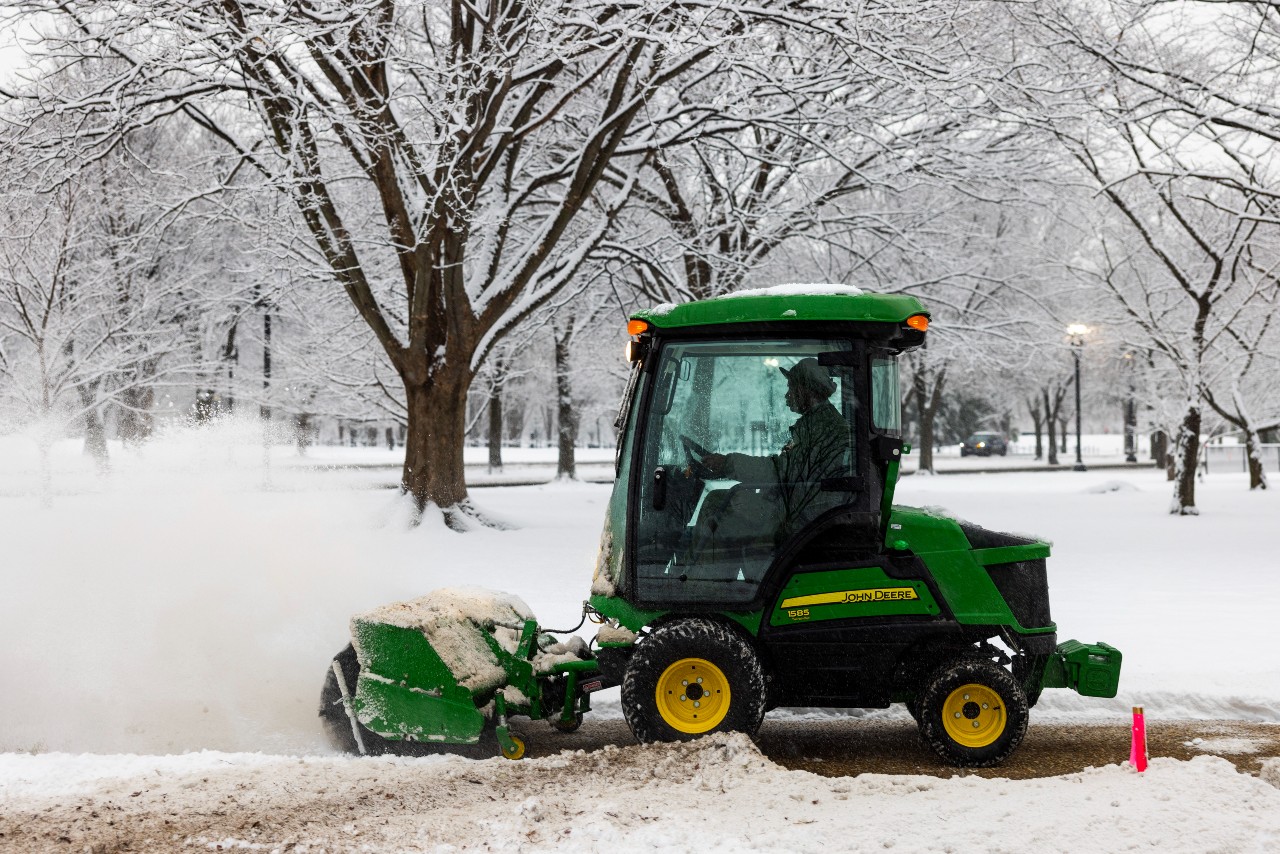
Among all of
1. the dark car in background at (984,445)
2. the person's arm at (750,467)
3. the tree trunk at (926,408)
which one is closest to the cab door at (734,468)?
the person's arm at (750,467)

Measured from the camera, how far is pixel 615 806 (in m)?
3.99

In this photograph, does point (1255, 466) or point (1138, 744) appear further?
point (1255, 466)

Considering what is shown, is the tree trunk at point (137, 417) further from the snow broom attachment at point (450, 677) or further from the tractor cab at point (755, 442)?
the tractor cab at point (755, 442)

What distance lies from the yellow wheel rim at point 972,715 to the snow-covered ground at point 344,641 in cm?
48

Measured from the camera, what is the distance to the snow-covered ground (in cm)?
379

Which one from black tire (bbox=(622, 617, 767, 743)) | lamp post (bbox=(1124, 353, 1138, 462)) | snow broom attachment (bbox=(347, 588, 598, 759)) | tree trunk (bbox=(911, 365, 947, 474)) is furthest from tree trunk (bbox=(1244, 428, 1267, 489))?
snow broom attachment (bbox=(347, 588, 598, 759))

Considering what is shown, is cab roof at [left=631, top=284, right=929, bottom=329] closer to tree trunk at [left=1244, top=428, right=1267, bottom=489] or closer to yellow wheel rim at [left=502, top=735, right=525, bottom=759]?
yellow wheel rim at [left=502, top=735, right=525, bottom=759]

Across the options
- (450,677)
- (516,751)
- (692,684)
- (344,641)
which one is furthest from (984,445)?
(450,677)

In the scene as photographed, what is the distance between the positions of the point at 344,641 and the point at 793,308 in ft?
11.3

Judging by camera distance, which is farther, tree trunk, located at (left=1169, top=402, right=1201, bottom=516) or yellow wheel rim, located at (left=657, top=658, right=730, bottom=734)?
tree trunk, located at (left=1169, top=402, right=1201, bottom=516)

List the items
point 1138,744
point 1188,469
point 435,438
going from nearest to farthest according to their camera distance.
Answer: point 1138,744 → point 435,438 → point 1188,469

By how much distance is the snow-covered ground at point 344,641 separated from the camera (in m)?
3.79

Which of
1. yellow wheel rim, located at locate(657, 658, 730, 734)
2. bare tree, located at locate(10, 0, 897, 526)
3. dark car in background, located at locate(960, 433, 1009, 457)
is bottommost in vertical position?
yellow wheel rim, located at locate(657, 658, 730, 734)

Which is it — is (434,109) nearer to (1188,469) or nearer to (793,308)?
(793,308)
